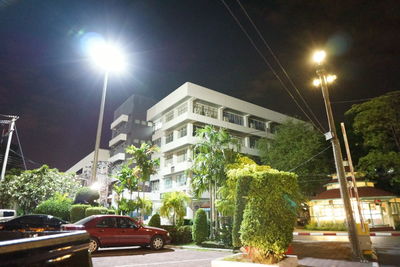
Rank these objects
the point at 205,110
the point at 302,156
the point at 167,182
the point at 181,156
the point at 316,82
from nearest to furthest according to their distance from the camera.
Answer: the point at 316,82 → the point at 302,156 → the point at 181,156 → the point at 167,182 → the point at 205,110

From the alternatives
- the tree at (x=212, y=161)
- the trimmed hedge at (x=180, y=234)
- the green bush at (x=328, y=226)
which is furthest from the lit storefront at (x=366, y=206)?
the trimmed hedge at (x=180, y=234)

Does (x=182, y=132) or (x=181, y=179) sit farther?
(x=182, y=132)

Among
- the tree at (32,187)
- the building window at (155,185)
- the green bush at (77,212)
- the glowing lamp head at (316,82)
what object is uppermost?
the glowing lamp head at (316,82)

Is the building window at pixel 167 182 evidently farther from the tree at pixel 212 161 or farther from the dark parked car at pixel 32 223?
the dark parked car at pixel 32 223

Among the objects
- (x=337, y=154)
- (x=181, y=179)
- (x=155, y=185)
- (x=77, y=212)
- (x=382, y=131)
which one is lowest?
(x=77, y=212)

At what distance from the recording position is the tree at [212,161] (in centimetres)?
1642

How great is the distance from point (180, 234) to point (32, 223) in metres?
7.84

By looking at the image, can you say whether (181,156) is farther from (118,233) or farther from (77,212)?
(118,233)

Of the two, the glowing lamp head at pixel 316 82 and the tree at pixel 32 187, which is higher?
the glowing lamp head at pixel 316 82

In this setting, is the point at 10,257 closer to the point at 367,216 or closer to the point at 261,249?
the point at 261,249

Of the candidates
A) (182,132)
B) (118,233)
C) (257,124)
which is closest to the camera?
(118,233)

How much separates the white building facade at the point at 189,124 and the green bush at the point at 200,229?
17.1 m

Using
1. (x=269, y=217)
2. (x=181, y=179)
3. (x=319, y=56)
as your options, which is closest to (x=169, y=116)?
(x=181, y=179)

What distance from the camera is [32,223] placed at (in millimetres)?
13633
